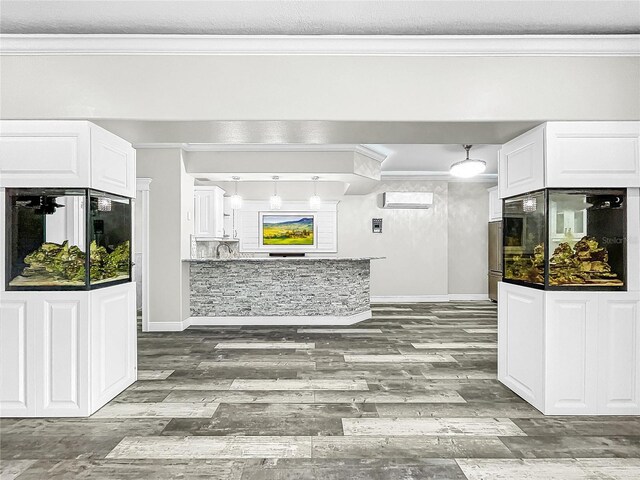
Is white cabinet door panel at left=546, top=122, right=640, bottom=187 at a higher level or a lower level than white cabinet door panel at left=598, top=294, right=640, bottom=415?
higher

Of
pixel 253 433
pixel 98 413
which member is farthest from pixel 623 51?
pixel 98 413

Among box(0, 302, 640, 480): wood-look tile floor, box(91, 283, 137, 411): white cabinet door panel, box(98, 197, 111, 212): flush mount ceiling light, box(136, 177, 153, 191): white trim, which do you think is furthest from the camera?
box(136, 177, 153, 191): white trim

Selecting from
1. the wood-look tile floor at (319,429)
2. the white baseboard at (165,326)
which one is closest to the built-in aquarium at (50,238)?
the wood-look tile floor at (319,429)

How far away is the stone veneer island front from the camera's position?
6418 mm

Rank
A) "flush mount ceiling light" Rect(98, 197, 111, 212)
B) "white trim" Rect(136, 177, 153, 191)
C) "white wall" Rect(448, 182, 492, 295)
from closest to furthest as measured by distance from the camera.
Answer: "flush mount ceiling light" Rect(98, 197, 111, 212) → "white trim" Rect(136, 177, 153, 191) → "white wall" Rect(448, 182, 492, 295)

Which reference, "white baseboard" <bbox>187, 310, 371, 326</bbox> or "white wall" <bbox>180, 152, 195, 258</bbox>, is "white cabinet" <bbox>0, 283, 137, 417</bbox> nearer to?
"white wall" <bbox>180, 152, 195, 258</bbox>

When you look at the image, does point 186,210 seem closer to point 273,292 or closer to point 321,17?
point 273,292

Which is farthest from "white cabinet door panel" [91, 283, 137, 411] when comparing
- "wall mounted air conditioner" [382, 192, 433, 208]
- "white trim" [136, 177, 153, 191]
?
"wall mounted air conditioner" [382, 192, 433, 208]

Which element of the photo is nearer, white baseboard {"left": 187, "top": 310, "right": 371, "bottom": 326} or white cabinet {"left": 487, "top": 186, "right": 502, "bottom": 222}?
white baseboard {"left": 187, "top": 310, "right": 371, "bottom": 326}

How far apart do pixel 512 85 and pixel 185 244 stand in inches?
187

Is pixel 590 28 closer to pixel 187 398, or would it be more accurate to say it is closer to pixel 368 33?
pixel 368 33

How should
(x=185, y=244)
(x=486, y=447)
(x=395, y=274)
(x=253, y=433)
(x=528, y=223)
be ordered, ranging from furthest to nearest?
(x=395, y=274) < (x=185, y=244) < (x=528, y=223) < (x=253, y=433) < (x=486, y=447)

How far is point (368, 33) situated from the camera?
309 centimetres

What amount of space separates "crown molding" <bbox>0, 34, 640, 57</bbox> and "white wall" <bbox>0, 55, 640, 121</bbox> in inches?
1.8
